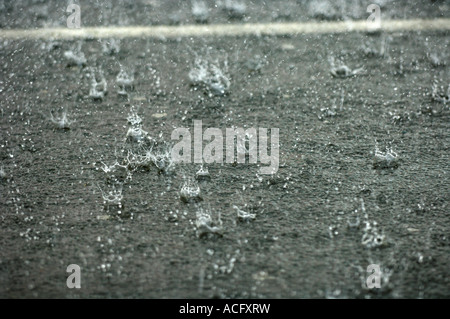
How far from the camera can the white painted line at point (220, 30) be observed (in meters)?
4.54

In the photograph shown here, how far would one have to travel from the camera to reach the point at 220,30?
4594 mm

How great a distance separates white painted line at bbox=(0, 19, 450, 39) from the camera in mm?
4535

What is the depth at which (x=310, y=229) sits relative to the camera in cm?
248

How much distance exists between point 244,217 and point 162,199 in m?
0.43
